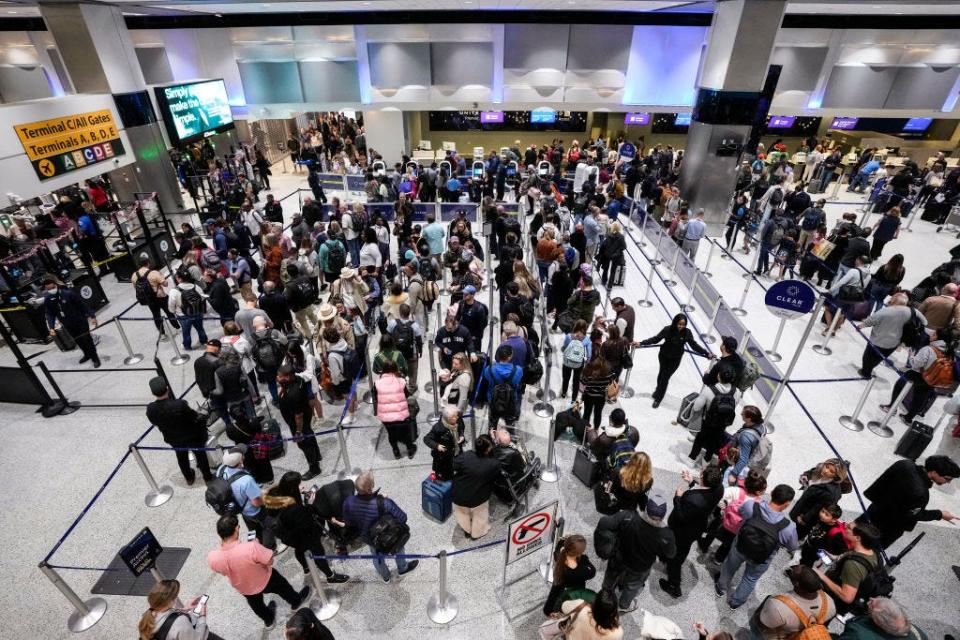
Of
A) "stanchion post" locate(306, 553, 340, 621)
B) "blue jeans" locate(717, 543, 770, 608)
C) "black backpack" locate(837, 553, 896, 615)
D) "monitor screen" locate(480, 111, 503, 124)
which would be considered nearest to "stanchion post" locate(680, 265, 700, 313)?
"blue jeans" locate(717, 543, 770, 608)

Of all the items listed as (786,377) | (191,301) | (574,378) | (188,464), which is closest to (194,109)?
(191,301)

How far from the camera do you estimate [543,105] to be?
66.4 ft

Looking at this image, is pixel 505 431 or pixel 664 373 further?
pixel 664 373

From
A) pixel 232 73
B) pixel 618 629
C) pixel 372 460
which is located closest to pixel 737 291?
pixel 372 460

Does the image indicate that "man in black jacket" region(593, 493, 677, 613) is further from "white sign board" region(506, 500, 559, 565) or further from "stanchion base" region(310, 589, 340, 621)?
"stanchion base" region(310, 589, 340, 621)

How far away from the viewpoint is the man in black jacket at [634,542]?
3916 millimetres

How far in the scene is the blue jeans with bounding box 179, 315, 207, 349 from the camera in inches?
344

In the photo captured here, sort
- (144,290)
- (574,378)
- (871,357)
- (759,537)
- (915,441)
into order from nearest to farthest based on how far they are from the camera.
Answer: (759,537), (915,441), (574,378), (871,357), (144,290)

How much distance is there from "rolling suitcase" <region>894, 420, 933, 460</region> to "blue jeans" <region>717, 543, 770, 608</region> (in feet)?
10.9

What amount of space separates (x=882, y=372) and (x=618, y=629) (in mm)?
8115

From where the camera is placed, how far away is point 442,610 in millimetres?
4828

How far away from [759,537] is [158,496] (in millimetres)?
6724

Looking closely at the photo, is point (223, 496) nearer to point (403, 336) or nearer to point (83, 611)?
point (83, 611)

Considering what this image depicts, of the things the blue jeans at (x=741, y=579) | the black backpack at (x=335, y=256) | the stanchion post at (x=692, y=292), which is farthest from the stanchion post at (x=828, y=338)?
the black backpack at (x=335, y=256)
